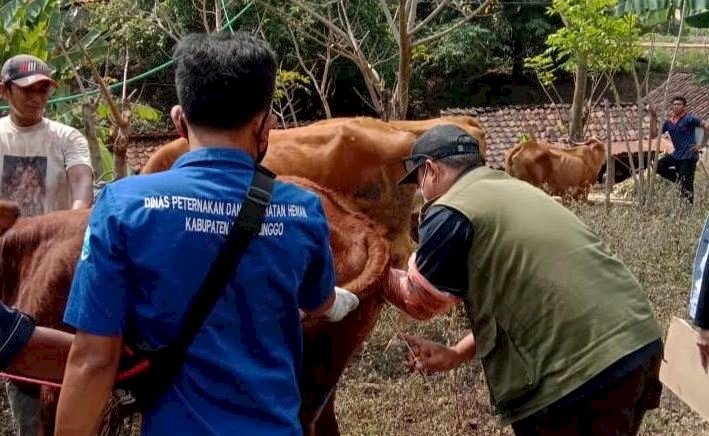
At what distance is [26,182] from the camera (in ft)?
15.4

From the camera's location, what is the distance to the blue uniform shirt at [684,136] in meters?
13.2

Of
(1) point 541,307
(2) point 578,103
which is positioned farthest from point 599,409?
(2) point 578,103

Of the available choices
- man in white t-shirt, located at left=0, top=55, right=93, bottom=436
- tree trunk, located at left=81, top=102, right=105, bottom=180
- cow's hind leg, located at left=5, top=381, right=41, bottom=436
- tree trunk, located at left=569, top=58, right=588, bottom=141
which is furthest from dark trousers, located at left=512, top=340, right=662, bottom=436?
tree trunk, located at left=569, top=58, right=588, bottom=141

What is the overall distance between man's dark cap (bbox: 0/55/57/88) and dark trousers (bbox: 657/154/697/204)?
9.96 m

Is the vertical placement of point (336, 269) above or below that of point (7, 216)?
below

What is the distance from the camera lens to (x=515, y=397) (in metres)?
3.10

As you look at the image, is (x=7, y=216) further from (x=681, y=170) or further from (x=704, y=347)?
(x=681, y=170)

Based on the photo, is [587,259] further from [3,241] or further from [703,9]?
[703,9]

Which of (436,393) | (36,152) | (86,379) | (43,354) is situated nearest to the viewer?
(86,379)

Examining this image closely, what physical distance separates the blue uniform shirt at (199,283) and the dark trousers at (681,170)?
1154cm

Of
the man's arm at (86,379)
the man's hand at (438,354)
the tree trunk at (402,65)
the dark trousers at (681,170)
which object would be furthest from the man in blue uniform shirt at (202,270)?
the dark trousers at (681,170)

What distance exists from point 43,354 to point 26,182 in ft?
8.74

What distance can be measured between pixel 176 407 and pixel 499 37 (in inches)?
993

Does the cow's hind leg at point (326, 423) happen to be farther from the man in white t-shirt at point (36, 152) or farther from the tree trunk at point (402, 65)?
the tree trunk at point (402, 65)
